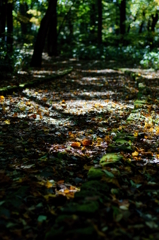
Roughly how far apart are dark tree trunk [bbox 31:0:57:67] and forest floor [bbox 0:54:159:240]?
6303 millimetres

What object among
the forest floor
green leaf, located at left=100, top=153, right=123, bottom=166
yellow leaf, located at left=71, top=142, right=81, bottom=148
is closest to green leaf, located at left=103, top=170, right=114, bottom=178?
the forest floor

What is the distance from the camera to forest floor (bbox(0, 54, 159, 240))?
1.61m

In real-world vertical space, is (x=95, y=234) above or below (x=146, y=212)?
above

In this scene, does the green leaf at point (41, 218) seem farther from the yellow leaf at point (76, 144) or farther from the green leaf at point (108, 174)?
the yellow leaf at point (76, 144)

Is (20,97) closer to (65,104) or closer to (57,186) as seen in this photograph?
(65,104)

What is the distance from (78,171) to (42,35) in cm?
967

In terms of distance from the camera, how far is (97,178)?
7.02ft

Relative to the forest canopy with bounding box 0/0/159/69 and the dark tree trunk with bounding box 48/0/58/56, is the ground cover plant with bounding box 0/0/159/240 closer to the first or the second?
the forest canopy with bounding box 0/0/159/69

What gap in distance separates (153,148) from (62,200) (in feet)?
5.09

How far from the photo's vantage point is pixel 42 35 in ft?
36.8

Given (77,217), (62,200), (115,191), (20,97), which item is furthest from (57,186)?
(20,97)

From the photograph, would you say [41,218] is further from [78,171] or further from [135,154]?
[135,154]

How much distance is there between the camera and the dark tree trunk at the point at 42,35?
11047 millimetres

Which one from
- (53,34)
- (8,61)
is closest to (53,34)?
(53,34)
